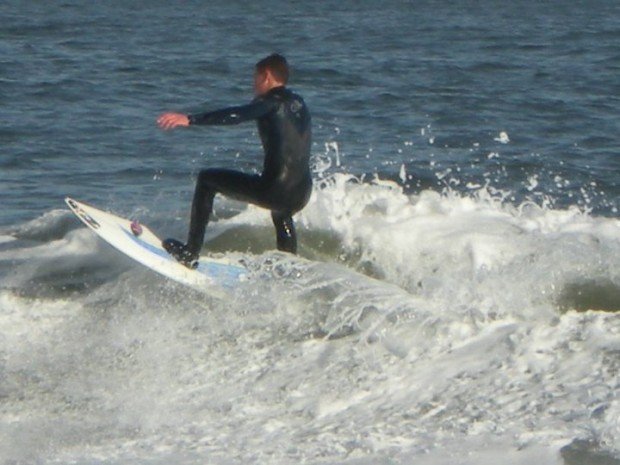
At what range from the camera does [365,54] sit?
2280 centimetres

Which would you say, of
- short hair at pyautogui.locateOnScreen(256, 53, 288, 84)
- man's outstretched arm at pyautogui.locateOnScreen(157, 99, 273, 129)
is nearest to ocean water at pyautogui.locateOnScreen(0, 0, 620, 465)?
man's outstretched arm at pyautogui.locateOnScreen(157, 99, 273, 129)

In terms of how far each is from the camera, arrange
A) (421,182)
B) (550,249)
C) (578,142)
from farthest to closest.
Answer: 1. (578,142)
2. (421,182)
3. (550,249)

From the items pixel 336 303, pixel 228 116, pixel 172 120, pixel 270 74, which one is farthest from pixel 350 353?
pixel 270 74

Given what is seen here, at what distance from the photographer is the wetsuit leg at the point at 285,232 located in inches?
378

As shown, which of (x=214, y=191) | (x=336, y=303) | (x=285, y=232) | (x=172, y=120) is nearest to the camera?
(x=172, y=120)

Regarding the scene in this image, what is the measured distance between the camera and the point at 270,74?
9.01 m

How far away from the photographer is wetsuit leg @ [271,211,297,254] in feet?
31.5

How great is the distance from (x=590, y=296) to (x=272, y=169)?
2.01 meters

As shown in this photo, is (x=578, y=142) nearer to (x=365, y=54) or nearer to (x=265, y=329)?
(x=365, y=54)

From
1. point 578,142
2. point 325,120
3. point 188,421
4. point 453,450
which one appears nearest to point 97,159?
point 325,120

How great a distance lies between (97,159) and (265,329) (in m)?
7.15

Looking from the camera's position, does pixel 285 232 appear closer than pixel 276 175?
No

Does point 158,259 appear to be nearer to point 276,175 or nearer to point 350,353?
point 276,175

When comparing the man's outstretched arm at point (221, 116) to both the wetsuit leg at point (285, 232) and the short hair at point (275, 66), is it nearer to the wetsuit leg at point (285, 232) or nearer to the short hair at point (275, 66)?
the short hair at point (275, 66)
